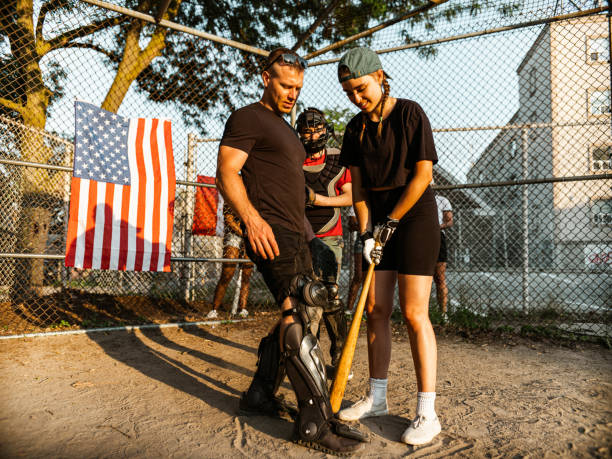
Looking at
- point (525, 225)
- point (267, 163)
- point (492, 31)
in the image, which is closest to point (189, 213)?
point (267, 163)

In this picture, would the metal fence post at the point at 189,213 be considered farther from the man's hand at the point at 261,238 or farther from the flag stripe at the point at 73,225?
the man's hand at the point at 261,238

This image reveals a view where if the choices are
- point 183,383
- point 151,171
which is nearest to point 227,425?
point 183,383

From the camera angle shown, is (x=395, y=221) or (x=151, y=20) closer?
(x=395, y=221)

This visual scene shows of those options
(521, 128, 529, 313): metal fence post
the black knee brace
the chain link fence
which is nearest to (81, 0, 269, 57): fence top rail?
the chain link fence

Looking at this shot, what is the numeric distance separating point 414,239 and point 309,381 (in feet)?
3.15

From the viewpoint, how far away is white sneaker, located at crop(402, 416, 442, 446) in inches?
82.2

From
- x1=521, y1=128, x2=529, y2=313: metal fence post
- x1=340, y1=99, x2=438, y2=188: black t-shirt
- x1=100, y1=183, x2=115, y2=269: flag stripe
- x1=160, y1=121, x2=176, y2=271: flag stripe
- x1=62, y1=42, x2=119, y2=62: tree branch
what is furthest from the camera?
x1=521, y1=128, x2=529, y2=313: metal fence post

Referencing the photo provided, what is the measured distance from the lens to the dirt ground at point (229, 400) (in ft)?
6.75

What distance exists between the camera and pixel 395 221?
7.57ft

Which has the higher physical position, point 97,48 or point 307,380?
point 97,48

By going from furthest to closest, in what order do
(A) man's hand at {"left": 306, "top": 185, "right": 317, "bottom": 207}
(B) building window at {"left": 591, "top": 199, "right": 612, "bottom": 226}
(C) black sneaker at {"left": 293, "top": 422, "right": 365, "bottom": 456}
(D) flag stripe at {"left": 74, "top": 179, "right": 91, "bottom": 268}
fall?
(B) building window at {"left": 591, "top": 199, "right": 612, "bottom": 226} < (D) flag stripe at {"left": 74, "top": 179, "right": 91, "bottom": 268} < (A) man's hand at {"left": 306, "top": 185, "right": 317, "bottom": 207} < (C) black sneaker at {"left": 293, "top": 422, "right": 365, "bottom": 456}

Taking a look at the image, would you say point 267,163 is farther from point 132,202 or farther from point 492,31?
point 492,31

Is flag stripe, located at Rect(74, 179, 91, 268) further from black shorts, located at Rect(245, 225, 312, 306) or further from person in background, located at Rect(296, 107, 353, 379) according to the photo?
black shorts, located at Rect(245, 225, 312, 306)

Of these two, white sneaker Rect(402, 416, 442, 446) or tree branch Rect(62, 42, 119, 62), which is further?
tree branch Rect(62, 42, 119, 62)
